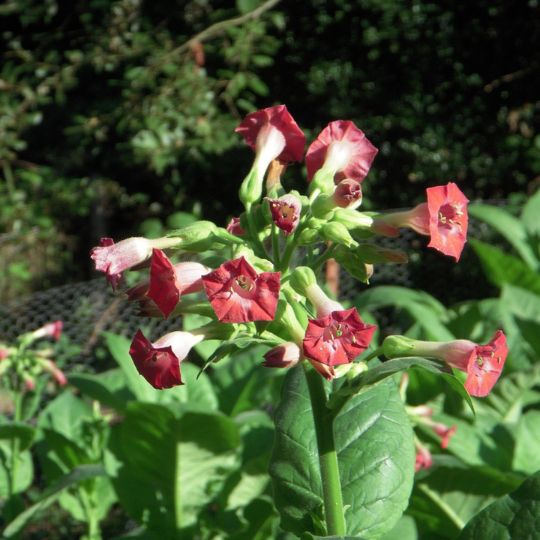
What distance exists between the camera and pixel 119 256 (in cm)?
117

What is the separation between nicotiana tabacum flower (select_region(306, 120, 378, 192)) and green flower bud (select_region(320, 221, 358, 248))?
161 mm

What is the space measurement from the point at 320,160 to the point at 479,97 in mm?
6618

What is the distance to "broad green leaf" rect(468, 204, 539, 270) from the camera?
4.11 metres

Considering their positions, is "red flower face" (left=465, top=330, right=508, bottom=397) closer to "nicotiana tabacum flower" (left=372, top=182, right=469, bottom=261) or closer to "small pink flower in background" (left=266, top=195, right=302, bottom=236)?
"nicotiana tabacum flower" (left=372, top=182, right=469, bottom=261)

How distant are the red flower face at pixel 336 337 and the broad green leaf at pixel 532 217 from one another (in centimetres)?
327

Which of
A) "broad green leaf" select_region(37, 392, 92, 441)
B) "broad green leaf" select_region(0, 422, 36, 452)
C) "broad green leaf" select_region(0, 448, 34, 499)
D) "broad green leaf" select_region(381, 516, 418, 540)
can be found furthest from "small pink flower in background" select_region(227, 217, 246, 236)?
"broad green leaf" select_region(37, 392, 92, 441)

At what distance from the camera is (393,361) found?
43.4 inches

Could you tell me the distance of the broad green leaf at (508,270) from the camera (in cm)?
377

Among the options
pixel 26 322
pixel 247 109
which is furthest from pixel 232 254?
pixel 247 109

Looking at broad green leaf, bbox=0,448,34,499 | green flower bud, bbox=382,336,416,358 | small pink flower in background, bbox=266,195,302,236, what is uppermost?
small pink flower in background, bbox=266,195,302,236

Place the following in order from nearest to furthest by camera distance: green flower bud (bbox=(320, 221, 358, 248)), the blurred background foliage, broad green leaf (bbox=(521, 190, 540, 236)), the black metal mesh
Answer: green flower bud (bbox=(320, 221, 358, 248)) < broad green leaf (bbox=(521, 190, 540, 236)) < the black metal mesh < the blurred background foliage

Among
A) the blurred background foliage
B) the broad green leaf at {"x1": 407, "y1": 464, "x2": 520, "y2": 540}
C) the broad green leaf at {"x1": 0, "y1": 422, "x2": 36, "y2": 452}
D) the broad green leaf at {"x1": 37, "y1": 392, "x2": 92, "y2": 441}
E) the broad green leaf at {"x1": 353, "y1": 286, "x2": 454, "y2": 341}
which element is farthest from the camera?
the blurred background foliage

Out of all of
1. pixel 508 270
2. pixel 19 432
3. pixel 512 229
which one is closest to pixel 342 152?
pixel 19 432

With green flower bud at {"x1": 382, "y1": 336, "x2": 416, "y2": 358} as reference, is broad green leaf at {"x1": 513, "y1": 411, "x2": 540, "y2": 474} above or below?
below
